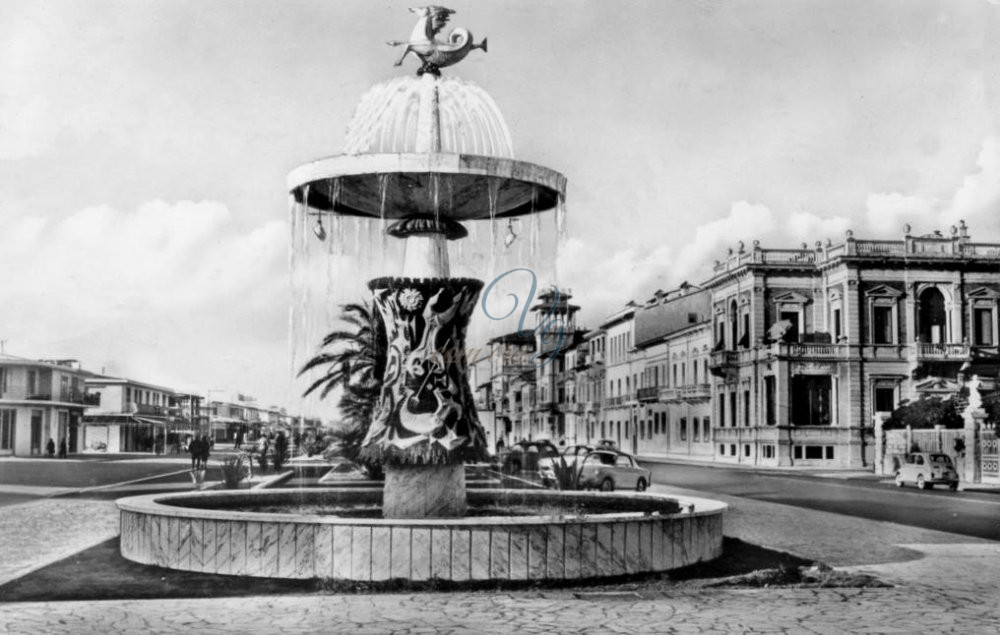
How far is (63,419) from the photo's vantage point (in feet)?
207

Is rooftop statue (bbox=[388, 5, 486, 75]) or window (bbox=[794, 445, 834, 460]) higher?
rooftop statue (bbox=[388, 5, 486, 75])

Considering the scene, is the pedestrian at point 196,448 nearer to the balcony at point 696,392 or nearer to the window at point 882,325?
the window at point 882,325

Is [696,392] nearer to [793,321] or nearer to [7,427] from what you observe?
[793,321]

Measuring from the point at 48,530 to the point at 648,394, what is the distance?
52758 mm

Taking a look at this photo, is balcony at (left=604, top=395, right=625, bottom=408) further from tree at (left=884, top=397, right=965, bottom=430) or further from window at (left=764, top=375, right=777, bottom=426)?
tree at (left=884, top=397, right=965, bottom=430)

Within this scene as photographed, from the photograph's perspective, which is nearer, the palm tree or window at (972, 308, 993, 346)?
the palm tree

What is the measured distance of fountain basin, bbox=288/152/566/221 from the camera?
408 inches

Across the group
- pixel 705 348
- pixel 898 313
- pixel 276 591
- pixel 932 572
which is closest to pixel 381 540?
pixel 276 591

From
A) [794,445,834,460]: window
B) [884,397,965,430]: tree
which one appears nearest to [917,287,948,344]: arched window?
[794,445,834,460]: window

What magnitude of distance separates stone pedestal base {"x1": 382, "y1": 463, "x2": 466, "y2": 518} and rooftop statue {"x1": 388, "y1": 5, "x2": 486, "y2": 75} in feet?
13.0

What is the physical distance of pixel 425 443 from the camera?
422 inches

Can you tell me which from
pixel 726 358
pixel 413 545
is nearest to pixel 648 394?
pixel 726 358

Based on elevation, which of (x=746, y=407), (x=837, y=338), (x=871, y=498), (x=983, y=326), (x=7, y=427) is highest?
(x=983, y=326)

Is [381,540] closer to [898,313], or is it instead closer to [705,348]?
[898,313]
